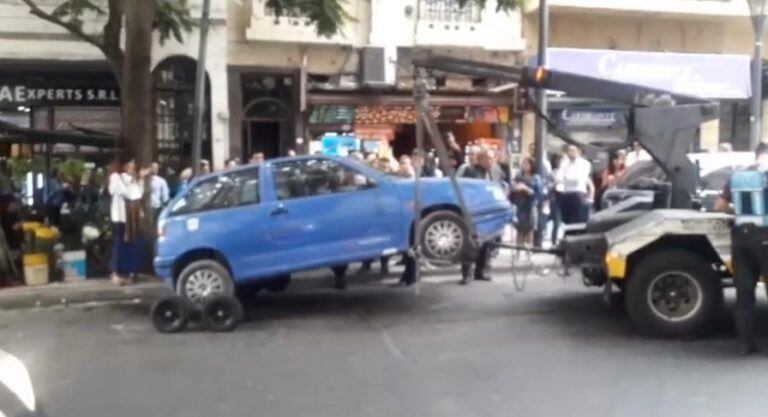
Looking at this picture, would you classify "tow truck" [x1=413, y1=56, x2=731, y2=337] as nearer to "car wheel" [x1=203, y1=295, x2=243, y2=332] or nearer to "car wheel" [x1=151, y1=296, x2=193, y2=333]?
"car wheel" [x1=203, y1=295, x2=243, y2=332]

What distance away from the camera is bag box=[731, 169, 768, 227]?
966cm

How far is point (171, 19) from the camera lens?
58.7 feet

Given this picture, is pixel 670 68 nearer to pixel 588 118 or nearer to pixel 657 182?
pixel 588 118

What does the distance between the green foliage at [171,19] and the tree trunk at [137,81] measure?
1.32 m

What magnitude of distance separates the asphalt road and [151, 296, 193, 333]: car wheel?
227 millimetres

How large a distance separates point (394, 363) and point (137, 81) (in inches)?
307

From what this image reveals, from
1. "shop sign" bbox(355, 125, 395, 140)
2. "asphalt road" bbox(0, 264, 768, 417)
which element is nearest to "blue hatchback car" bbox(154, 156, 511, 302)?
"asphalt road" bbox(0, 264, 768, 417)

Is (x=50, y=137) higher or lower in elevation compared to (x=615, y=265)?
higher

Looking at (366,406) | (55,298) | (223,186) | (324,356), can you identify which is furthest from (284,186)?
(366,406)

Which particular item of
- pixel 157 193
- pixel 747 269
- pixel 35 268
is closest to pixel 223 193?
pixel 35 268

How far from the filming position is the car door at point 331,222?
12383 millimetres

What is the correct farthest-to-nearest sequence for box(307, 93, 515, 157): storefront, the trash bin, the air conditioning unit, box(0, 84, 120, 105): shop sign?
box(307, 93, 515, 157): storefront < the air conditioning unit < box(0, 84, 120, 105): shop sign < the trash bin

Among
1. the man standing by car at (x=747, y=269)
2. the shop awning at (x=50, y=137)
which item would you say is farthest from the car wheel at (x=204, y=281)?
the man standing by car at (x=747, y=269)

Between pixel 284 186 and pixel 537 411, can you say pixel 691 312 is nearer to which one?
pixel 537 411
